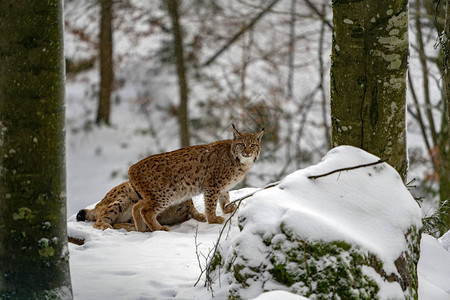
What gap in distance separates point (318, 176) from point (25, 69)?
6.09 ft

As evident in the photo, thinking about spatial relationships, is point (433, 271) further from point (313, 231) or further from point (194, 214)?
point (194, 214)

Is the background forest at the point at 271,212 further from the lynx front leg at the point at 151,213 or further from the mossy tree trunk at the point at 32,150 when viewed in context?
the lynx front leg at the point at 151,213

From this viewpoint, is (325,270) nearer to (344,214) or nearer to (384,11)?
(344,214)

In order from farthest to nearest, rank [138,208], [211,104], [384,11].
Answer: [211,104] < [138,208] < [384,11]

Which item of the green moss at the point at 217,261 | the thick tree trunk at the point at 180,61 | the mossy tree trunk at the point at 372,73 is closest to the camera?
the green moss at the point at 217,261

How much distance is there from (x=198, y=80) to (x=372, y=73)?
36.2 ft

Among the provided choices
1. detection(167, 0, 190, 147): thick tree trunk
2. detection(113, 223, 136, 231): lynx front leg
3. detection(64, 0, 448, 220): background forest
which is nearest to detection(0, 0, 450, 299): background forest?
detection(113, 223, 136, 231): lynx front leg

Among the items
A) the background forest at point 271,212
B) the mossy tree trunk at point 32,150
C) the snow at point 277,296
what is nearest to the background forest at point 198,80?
the background forest at point 271,212

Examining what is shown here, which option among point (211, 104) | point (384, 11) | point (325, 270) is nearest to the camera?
point (325, 270)

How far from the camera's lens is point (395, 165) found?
14.6 feet

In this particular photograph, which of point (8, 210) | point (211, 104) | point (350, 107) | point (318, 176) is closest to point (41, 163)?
point (8, 210)

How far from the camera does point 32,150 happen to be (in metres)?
3.52

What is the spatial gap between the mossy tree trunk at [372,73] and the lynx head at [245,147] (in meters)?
2.14

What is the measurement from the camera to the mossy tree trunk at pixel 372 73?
4289mm
